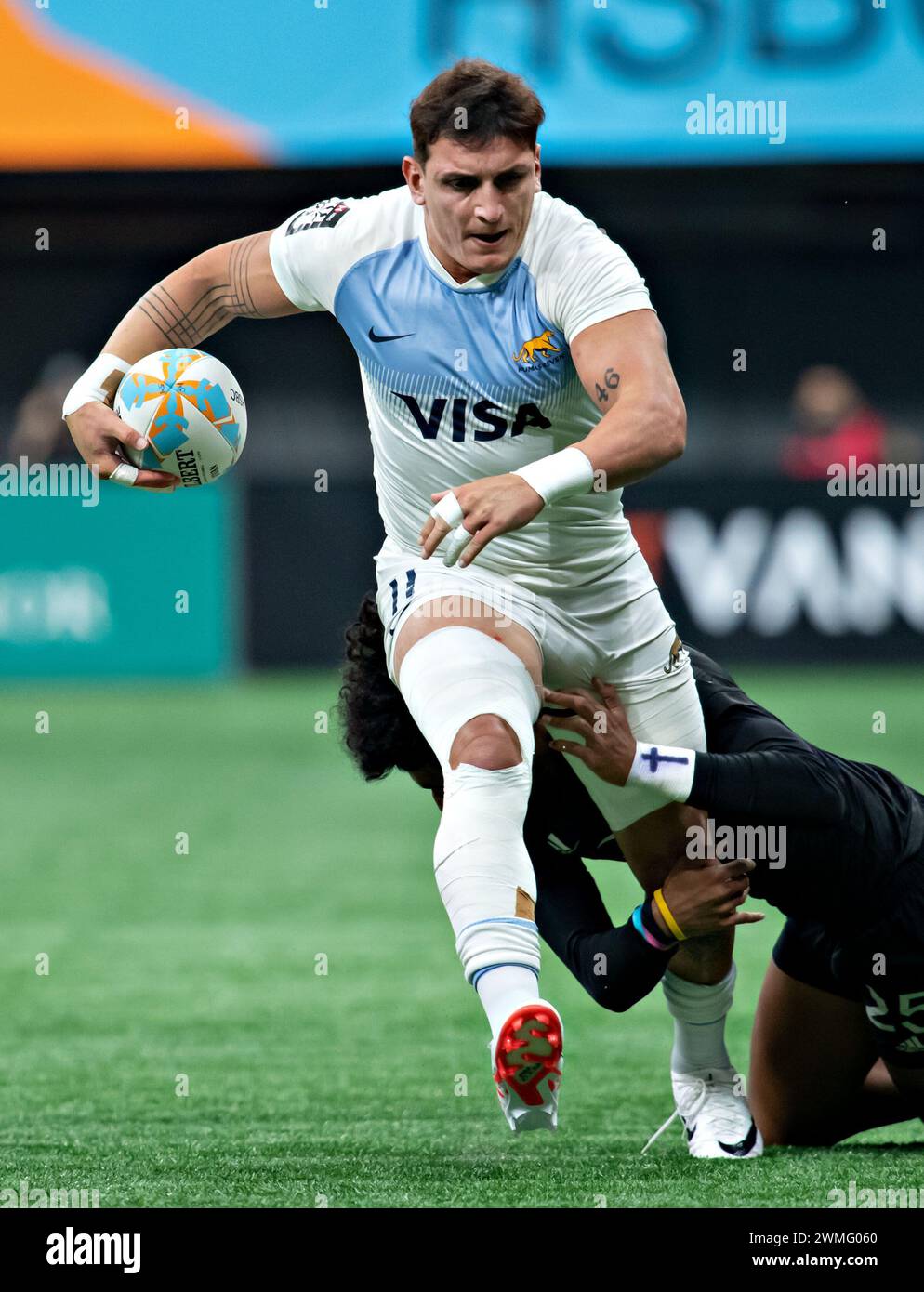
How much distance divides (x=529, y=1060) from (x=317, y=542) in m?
12.6

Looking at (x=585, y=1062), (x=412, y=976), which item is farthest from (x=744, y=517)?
(x=585, y=1062)

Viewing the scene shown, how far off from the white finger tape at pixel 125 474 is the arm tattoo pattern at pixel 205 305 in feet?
1.40

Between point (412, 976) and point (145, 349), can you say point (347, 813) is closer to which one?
point (412, 976)

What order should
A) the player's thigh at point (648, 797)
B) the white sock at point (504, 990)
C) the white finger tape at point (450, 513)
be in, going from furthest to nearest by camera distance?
the player's thigh at point (648, 797) → the white finger tape at point (450, 513) → the white sock at point (504, 990)

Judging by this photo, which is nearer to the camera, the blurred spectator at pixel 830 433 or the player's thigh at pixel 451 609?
the player's thigh at pixel 451 609

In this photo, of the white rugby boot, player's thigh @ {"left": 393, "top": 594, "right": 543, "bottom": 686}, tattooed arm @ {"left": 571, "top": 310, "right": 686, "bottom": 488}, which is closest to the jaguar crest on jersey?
tattooed arm @ {"left": 571, "top": 310, "right": 686, "bottom": 488}

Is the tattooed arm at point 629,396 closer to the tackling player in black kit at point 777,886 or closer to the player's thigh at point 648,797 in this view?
the tackling player in black kit at point 777,886

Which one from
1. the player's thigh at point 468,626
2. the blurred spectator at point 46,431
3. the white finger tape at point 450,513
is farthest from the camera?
the blurred spectator at point 46,431

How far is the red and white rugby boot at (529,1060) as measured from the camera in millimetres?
3553

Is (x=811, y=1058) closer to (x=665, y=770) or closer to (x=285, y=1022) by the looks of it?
(x=665, y=770)

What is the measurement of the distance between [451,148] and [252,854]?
572 cm

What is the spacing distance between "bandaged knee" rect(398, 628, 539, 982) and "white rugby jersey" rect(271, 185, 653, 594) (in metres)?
0.49

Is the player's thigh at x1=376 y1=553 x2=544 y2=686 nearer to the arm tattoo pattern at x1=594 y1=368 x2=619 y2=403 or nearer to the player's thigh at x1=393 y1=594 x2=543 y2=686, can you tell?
the player's thigh at x1=393 y1=594 x2=543 y2=686

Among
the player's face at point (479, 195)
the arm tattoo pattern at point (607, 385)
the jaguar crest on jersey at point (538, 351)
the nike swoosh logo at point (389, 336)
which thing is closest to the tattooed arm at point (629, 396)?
the arm tattoo pattern at point (607, 385)
